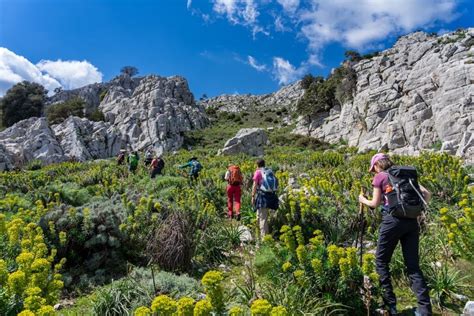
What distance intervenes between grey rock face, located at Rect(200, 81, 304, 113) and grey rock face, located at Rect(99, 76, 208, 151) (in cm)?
1820

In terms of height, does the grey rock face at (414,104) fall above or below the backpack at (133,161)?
above

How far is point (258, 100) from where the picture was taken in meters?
80.2

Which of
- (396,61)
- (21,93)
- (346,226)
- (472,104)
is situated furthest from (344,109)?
(21,93)

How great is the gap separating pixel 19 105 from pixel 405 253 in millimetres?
56922

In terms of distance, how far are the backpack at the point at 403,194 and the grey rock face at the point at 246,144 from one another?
2049cm

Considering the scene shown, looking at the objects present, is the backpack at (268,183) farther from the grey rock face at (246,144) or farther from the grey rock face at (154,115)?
the grey rock face at (154,115)

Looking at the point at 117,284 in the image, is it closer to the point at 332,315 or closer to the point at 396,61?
the point at 332,315

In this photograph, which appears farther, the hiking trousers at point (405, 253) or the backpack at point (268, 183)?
the backpack at point (268, 183)

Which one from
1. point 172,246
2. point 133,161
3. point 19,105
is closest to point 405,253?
point 172,246

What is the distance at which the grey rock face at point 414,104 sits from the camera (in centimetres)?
2030

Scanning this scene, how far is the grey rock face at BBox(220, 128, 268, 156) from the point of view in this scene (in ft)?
82.0

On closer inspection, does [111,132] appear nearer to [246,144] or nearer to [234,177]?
[246,144]

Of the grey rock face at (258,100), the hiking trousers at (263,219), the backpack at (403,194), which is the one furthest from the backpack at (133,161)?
the grey rock face at (258,100)

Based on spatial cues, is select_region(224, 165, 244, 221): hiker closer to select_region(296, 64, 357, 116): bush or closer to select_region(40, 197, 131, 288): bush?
select_region(40, 197, 131, 288): bush
